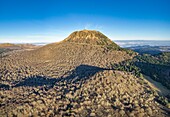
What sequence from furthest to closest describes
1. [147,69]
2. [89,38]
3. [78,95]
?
[89,38] < [147,69] < [78,95]

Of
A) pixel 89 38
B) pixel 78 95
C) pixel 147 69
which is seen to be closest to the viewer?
pixel 78 95

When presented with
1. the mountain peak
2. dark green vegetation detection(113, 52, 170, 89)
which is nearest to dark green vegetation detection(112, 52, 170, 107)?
dark green vegetation detection(113, 52, 170, 89)

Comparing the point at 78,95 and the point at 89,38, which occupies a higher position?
the point at 89,38

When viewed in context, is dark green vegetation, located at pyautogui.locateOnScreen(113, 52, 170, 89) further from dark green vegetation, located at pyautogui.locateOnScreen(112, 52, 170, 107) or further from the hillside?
the hillside

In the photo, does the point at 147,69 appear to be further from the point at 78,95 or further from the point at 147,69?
the point at 78,95

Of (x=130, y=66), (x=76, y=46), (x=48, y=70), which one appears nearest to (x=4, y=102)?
(x=48, y=70)

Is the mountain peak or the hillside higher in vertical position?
the mountain peak

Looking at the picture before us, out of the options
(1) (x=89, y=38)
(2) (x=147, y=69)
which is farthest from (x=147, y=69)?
(1) (x=89, y=38)

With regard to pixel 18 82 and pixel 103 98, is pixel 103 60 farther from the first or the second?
pixel 103 98
